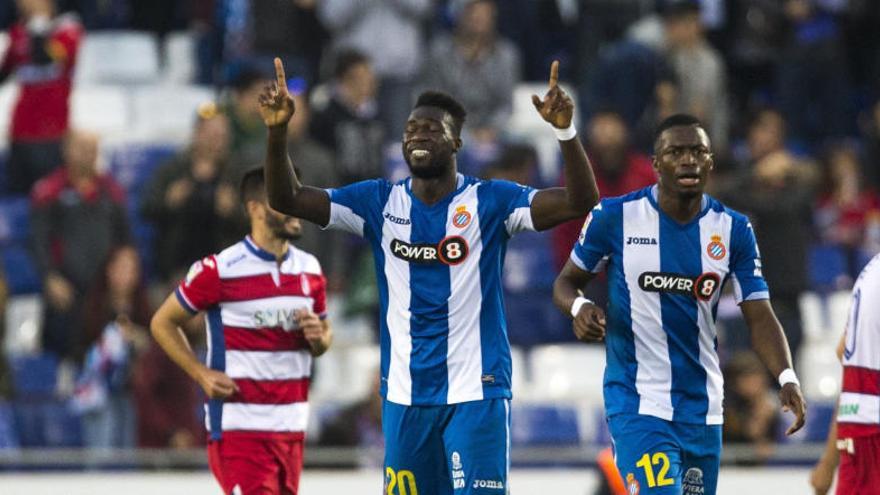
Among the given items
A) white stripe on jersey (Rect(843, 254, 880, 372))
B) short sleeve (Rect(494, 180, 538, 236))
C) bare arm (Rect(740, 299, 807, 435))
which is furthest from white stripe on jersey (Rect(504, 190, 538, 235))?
white stripe on jersey (Rect(843, 254, 880, 372))

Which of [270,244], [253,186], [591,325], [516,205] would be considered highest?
[253,186]

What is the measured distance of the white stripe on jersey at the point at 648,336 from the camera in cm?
891

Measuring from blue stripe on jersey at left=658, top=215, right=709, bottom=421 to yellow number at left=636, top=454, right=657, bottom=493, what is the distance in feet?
0.99

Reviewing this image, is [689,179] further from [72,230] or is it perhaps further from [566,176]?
[72,230]

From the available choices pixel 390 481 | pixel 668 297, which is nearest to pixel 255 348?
pixel 390 481

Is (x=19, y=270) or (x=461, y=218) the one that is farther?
(x=19, y=270)

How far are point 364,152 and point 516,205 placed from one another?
6.68m

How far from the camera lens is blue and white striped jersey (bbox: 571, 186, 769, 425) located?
8930 millimetres

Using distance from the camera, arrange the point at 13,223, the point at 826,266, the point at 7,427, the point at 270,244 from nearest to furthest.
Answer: the point at 270,244
the point at 7,427
the point at 13,223
the point at 826,266

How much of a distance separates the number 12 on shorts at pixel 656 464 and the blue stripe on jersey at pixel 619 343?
28cm

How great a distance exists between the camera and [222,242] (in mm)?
14406

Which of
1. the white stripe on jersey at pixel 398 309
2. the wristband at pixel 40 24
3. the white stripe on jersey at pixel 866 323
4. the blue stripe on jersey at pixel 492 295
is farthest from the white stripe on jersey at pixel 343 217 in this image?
the wristband at pixel 40 24

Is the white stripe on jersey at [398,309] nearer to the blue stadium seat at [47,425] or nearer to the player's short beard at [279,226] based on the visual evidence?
the player's short beard at [279,226]

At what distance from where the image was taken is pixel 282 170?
8844 millimetres
